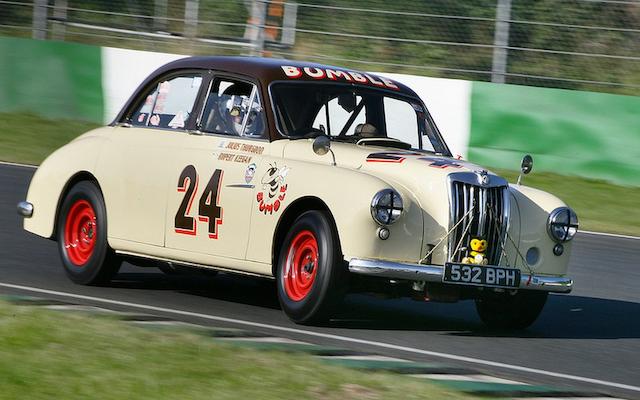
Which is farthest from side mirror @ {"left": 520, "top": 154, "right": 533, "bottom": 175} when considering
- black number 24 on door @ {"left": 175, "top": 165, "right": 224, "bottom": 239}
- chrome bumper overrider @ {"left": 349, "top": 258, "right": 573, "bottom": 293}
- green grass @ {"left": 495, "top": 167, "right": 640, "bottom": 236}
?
green grass @ {"left": 495, "top": 167, "right": 640, "bottom": 236}

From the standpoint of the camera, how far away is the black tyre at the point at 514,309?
8117 mm

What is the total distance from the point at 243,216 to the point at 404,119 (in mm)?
1550

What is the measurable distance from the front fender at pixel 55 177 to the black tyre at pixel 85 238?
90mm

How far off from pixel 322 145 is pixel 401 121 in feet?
4.00

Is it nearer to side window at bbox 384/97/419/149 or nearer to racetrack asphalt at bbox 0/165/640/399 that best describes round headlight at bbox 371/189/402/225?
racetrack asphalt at bbox 0/165/640/399

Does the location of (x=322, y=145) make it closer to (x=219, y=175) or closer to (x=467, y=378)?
(x=219, y=175)

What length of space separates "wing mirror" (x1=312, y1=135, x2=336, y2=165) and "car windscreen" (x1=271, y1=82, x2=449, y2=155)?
0.38 metres

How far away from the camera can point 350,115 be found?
8477 mm

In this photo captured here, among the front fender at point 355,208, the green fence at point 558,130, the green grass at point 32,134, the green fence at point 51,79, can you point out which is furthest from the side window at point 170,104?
the green fence at point 51,79

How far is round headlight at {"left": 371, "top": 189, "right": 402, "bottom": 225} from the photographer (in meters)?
7.14

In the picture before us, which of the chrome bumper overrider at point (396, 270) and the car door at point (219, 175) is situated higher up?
the car door at point (219, 175)

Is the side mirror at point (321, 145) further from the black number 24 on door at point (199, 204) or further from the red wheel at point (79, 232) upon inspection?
the red wheel at point (79, 232)

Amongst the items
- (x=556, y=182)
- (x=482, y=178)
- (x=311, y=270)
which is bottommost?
(x=311, y=270)

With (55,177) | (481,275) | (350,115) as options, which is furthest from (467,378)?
(55,177)
